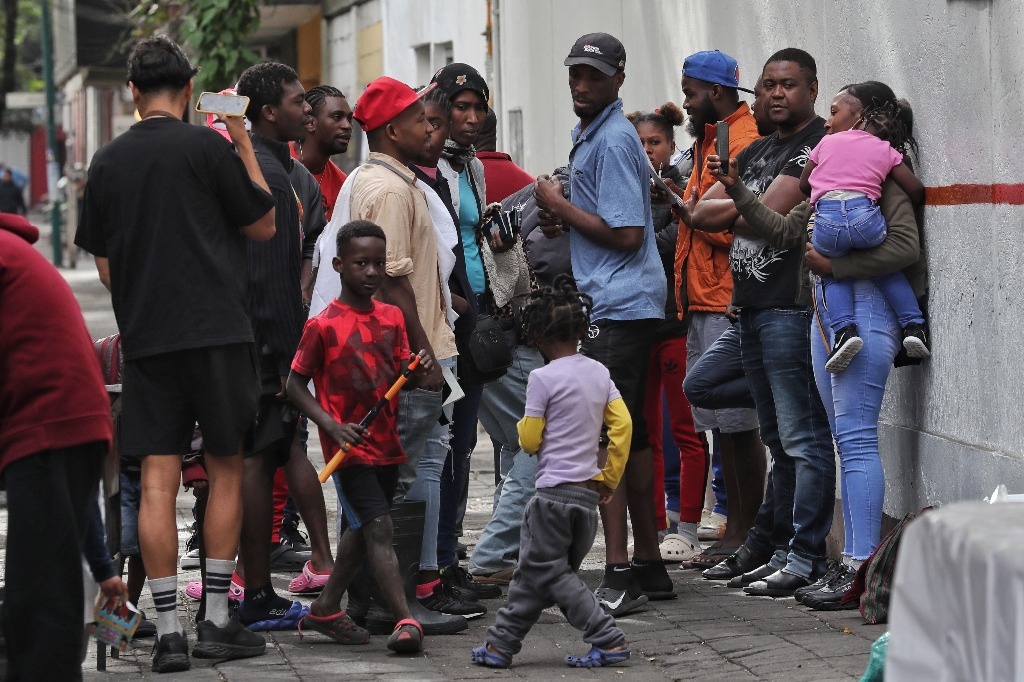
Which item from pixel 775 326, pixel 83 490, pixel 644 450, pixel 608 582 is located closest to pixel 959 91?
pixel 775 326

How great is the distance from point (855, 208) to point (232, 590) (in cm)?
290

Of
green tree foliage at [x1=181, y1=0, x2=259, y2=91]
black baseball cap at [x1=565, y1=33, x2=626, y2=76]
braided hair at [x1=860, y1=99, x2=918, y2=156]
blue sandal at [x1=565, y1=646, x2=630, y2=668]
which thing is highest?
green tree foliage at [x1=181, y1=0, x2=259, y2=91]

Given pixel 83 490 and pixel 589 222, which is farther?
pixel 589 222

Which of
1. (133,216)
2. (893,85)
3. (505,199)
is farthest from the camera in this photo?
(505,199)

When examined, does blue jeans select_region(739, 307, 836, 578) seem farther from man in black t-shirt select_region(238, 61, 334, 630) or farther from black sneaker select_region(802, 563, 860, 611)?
man in black t-shirt select_region(238, 61, 334, 630)

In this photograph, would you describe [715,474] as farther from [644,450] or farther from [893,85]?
[893,85]

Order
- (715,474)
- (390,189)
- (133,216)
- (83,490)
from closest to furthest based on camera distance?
(83,490), (133,216), (390,189), (715,474)

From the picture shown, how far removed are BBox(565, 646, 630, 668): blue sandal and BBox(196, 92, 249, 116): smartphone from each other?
221 centimetres

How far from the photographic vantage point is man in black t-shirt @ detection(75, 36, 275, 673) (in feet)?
19.1

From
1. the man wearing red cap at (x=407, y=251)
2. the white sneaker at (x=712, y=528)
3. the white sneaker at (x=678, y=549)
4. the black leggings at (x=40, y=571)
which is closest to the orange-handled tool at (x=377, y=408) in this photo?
the man wearing red cap at (x=407, y=251)

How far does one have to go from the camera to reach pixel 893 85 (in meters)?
7.25

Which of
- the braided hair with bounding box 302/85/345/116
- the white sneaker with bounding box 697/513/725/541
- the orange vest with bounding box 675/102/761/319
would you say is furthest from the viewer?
the white sneaker with bounding box 697/513/725/541

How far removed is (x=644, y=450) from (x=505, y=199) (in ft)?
4.80

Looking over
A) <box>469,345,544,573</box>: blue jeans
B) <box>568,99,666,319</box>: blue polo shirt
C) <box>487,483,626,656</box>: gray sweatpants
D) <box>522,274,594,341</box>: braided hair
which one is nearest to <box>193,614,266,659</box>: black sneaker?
<box>487,483,626,656</box>: gray sweatpants
